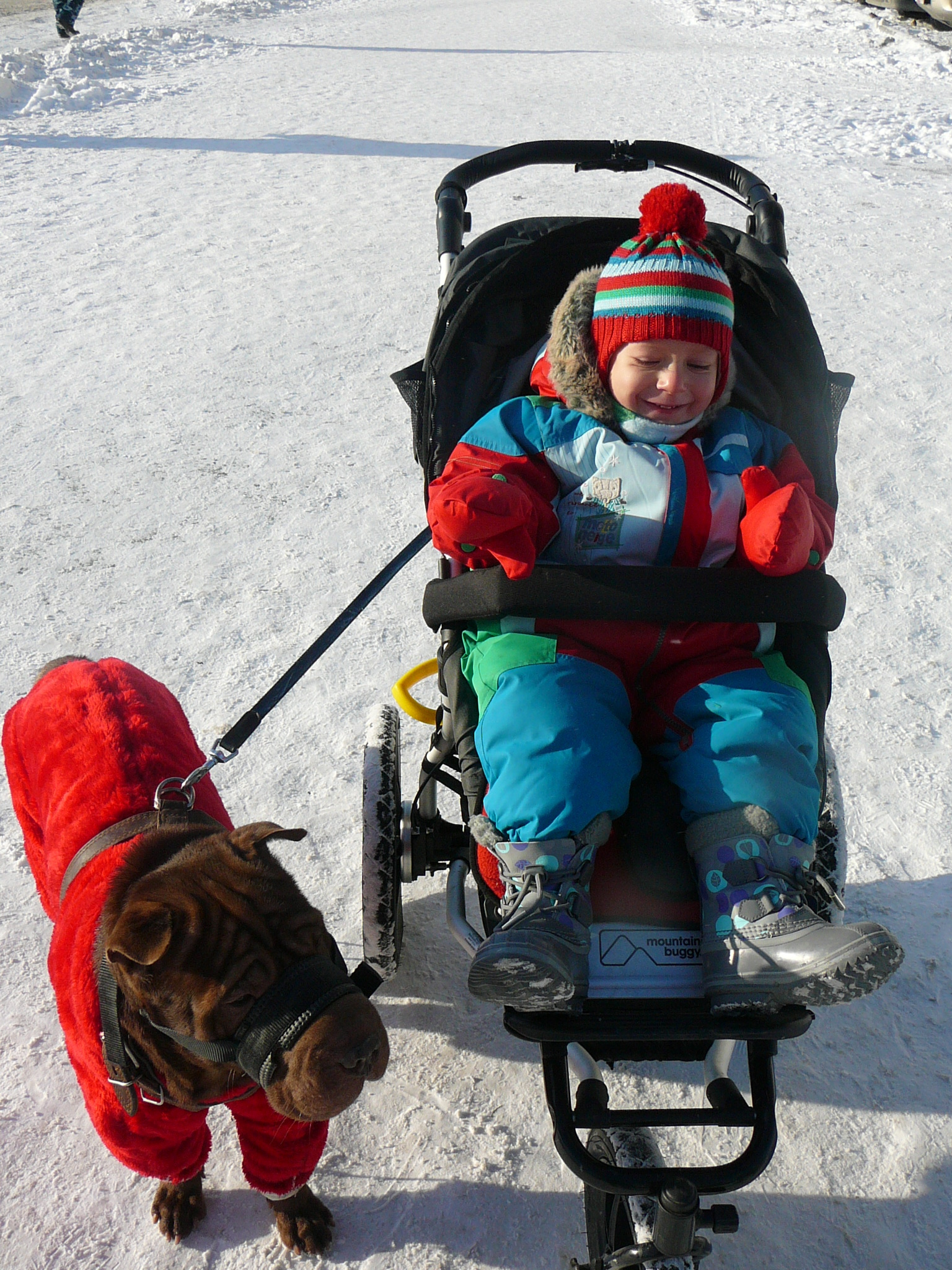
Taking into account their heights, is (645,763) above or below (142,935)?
below

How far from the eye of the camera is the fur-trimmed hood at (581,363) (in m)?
2.21

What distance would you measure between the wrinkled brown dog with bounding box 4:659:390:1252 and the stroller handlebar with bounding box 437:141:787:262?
157 centimetres

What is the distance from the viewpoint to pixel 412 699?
2.55 meters

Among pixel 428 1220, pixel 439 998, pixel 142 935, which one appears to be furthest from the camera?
pixel 439 998

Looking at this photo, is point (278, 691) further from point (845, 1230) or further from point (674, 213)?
point (845, 1230)

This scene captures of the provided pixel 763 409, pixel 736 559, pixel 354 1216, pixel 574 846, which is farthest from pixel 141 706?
pixel 763 409

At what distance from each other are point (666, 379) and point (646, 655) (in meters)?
0.62

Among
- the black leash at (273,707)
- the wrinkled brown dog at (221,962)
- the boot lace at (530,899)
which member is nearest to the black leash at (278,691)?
the black leash at (273,707)

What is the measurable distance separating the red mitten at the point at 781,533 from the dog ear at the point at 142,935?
1.29 m

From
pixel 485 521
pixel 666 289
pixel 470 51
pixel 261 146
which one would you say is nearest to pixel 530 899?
pixel 485 521

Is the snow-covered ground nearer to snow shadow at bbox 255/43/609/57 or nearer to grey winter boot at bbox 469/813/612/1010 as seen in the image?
grey winter boot at bbox 469/813/612/1010

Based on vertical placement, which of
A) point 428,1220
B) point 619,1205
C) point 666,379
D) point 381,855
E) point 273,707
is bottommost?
point 428,1220

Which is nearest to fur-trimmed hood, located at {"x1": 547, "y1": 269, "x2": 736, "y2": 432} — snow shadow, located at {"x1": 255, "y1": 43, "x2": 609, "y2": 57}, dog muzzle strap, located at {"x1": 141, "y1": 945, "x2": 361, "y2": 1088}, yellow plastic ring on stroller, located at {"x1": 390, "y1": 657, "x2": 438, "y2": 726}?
yellow plastic ring on stroller, located at {"x1": 390, "y1": 657, "x2": 438, "y2": 726}

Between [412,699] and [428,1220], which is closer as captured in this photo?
[428,1220]
